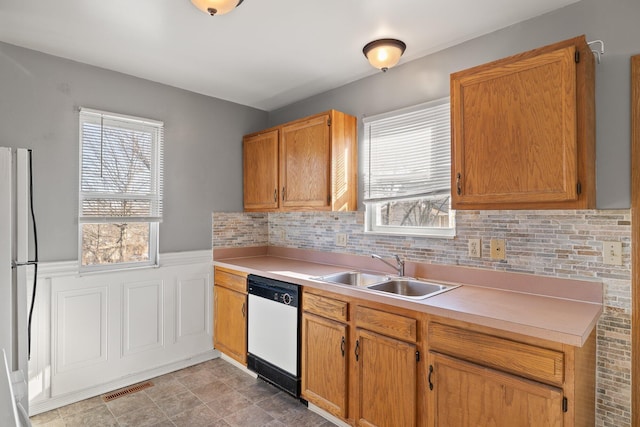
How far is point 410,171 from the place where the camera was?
259 centimetres

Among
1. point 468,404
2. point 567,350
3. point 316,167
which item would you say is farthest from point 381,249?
point 567,350

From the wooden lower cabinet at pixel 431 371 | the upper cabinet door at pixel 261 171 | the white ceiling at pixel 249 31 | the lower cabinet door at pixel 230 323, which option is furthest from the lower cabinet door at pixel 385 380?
the white ceiling at pixel 249 31

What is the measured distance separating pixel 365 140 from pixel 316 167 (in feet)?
1.49

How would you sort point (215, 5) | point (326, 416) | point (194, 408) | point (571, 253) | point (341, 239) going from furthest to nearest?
point (341, 239) < point (194, 408) < point (326, 416) < point (571, 253) < point (215, 5)

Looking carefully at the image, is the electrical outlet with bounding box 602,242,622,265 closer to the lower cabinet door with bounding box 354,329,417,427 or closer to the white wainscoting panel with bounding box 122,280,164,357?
the lower cabinet door with bounding box 354,329,417,427

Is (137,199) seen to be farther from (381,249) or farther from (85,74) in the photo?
(381,249)

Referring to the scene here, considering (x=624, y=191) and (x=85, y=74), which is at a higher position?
(x=85, y=74)

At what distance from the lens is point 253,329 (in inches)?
113

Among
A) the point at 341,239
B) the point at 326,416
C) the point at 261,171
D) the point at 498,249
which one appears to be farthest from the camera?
the point at 261,171

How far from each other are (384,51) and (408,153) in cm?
72

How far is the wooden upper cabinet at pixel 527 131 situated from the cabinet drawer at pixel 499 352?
2.22 feet

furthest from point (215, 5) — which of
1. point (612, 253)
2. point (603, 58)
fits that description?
point (612, 253)

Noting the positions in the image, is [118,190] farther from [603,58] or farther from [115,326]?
[603,58]

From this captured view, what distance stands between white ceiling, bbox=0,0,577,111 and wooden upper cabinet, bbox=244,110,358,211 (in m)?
0.44
